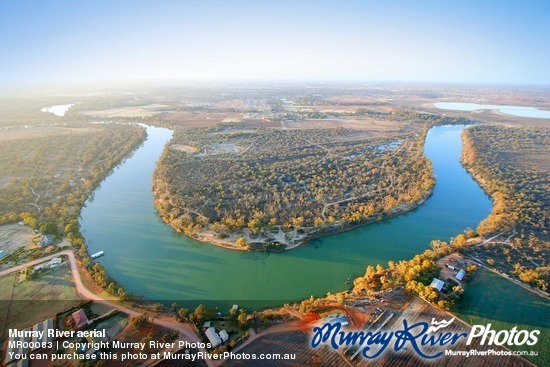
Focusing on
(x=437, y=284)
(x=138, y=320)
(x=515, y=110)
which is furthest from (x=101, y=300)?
(x=515, y=110)

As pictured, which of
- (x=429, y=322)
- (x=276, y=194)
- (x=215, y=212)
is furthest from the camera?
(x=276, y=194)

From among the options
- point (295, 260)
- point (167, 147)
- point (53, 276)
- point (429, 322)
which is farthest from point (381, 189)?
point (167, 147)

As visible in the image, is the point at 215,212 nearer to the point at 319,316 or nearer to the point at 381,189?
the point at 319,316

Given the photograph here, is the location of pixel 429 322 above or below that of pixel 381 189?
below

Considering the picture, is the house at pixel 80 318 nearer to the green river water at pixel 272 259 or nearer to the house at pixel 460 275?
the green river water at pixel 272 259

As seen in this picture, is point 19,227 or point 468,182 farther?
point 468,182

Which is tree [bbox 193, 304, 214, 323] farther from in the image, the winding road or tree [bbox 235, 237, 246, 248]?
tree [bbox 235, 237, 246, 248]

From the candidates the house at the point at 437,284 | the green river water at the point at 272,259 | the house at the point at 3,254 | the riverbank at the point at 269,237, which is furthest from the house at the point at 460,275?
the house at the point at 3,254

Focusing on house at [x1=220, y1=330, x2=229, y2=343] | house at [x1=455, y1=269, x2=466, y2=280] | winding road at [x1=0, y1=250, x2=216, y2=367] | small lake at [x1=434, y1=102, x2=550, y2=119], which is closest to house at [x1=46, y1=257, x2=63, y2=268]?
winding road at [x1=0, y1=250, x2=216, y2=367]
